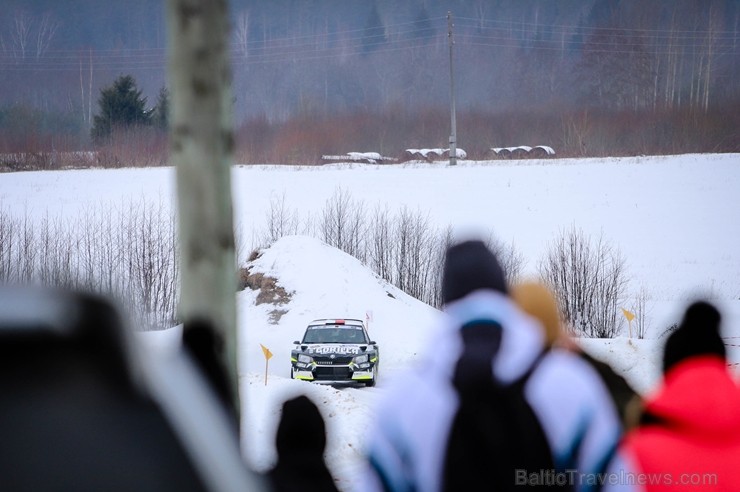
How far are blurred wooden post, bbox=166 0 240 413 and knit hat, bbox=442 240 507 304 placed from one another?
7.05 feet

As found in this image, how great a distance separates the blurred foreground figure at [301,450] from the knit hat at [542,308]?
3.54 ft

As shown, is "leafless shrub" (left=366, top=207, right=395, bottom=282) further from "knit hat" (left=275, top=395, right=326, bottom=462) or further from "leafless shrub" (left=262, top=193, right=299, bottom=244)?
"knit hat" (left=275, top=395, right=326, bottom=462)

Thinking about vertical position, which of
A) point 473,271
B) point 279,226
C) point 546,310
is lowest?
point 546,310

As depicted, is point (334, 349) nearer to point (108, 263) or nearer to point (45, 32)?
point (108, 263)

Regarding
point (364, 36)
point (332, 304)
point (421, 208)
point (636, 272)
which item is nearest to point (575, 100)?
point (364, 36)

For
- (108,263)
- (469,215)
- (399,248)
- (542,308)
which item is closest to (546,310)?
(542,308)

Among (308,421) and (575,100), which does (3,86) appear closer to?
(575,100)

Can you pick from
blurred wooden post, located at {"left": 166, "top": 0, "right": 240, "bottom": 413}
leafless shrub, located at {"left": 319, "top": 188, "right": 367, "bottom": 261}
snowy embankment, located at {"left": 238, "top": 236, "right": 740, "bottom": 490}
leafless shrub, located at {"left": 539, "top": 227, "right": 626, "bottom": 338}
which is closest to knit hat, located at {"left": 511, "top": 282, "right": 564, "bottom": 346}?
blurred wooden post, located at {"left": 166, "top": 0, "right": 240, "bottom": 413}

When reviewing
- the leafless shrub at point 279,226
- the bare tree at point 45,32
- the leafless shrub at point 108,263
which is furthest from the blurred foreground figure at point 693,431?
the bare tree at point 45,32

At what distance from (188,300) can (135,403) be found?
144 inches

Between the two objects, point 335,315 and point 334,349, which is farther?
point 335,315

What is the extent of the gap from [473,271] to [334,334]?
17.9m

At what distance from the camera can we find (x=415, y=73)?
111312 millimetres

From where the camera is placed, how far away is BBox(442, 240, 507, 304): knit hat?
3.04 meters
